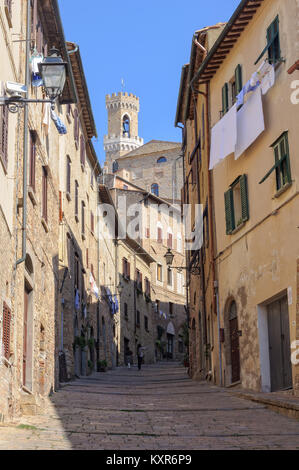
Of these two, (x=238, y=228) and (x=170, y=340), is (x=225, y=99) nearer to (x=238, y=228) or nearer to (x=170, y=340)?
(x=238, y=228)

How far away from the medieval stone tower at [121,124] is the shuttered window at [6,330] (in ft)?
341

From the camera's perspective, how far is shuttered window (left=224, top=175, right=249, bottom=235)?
58.1ft

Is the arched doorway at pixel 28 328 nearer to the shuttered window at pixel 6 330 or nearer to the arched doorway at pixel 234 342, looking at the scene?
the shuttered window at pixel 6 330

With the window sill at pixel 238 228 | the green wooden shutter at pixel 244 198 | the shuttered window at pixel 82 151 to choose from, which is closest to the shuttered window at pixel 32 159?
the green wooden shutter at pixel 244 198

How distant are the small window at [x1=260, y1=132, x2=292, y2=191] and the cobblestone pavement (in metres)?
4.57

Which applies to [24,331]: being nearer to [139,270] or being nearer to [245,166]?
[245,166]

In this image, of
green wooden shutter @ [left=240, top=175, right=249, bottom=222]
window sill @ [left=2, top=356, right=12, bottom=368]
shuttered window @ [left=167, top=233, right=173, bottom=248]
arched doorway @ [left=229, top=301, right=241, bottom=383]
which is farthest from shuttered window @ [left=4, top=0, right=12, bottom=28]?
shuttered window @ [left=167, top=233, right=173, bottom=248]

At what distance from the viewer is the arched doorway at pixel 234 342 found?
1845cm

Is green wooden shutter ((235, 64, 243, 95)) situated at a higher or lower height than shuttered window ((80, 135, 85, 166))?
lower

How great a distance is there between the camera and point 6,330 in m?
11.3

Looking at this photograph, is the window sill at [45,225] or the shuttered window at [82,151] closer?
the window sill at [45,225]

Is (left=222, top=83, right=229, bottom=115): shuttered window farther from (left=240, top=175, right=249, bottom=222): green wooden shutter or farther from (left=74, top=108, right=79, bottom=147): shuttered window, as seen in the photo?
(left=74, top=108, right=79, bottom=147): shuttered window

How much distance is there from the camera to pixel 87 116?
99.3ft

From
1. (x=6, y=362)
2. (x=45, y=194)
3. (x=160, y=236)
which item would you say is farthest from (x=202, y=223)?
(x=160, y=236)
